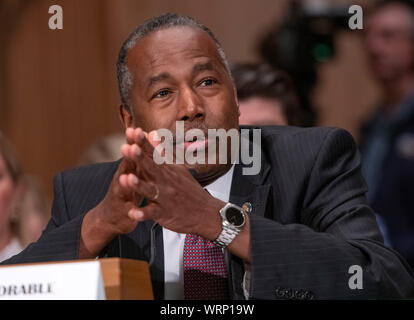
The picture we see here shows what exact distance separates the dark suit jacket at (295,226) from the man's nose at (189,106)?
0.24 meters

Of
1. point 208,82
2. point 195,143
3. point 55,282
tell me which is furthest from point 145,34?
point 55,282

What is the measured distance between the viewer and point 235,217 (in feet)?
4.95

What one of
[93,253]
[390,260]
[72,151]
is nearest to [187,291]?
[93,253]

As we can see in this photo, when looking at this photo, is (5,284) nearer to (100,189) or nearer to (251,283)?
(251,283)

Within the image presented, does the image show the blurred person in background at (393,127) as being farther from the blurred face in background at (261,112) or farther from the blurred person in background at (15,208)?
the blurred person in background at (15,208)

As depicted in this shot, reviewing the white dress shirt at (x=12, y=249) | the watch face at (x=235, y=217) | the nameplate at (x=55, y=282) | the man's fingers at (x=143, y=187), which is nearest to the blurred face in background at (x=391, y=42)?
the white dress shirt at (x=12, y=249)

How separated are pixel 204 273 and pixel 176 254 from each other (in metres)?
0.11

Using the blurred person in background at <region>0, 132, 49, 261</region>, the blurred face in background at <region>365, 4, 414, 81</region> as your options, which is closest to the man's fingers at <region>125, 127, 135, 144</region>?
the blurred person in background at <region>0, 132, 49, 261</region>

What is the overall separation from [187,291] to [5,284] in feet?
1.69

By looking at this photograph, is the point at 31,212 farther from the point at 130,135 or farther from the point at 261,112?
the point at 130,135

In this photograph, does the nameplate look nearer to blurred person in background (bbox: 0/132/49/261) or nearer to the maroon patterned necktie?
the maroon patterned necktie

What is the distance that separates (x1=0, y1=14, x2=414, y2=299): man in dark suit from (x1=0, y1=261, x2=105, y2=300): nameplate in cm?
20

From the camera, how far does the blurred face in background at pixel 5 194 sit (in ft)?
10.3

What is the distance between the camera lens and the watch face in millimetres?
1502
